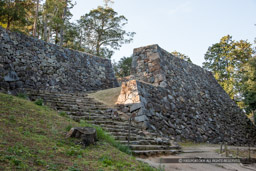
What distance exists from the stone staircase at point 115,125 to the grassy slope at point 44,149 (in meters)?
1.33

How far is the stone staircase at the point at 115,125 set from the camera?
17.9ft

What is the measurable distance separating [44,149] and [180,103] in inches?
308

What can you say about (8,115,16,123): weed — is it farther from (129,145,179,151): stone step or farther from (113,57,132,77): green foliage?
(113,57,132,77): green foliage

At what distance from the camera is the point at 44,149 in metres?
3.15

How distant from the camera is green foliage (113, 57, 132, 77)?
22531mm

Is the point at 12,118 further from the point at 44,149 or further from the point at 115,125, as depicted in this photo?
the point at 115,125

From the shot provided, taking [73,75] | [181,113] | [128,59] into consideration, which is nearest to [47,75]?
[73,75]

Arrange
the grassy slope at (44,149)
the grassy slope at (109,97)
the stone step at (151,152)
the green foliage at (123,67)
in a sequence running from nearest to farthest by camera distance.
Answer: the grassy slope at (44,149), the stone step at (151,152), the grassy slope at (109,97), the green foliage at (123,67)

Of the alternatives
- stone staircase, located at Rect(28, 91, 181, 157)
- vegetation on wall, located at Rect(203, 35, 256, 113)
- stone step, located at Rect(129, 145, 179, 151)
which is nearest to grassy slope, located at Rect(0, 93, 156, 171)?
stone step, located at Rect(129, 145, 179, 151)

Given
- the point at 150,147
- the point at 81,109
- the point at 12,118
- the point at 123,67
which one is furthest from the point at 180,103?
the point at 123,67

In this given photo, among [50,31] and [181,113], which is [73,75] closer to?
[181,113]

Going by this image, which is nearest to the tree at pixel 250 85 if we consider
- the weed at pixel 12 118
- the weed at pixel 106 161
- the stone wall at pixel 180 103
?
the stone wall at pixel 180 103

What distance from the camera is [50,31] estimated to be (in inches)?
756

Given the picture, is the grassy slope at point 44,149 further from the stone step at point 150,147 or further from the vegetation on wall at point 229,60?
the vegetation on wall at point 229,60
